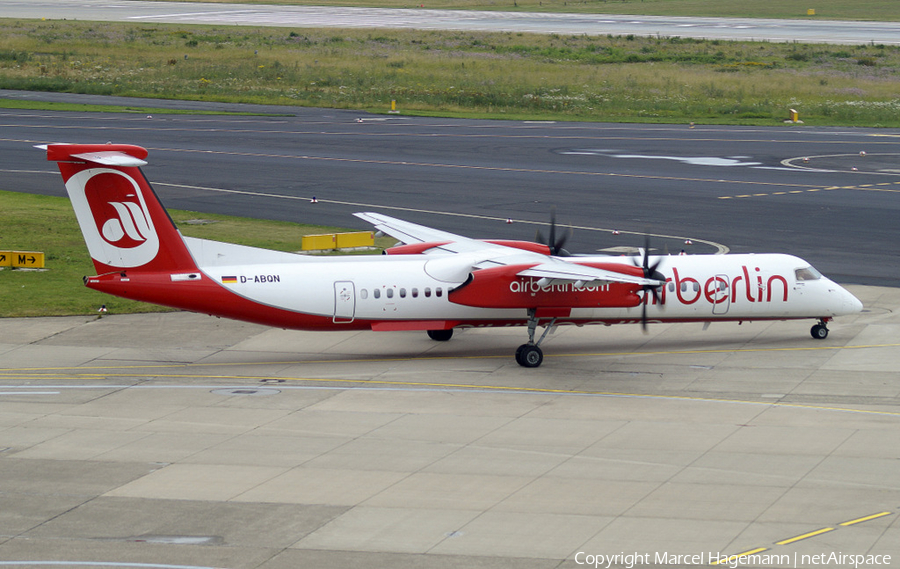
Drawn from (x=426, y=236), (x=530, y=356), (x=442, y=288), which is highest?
(x=426, y=236)

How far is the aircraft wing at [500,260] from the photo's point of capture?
2748cm

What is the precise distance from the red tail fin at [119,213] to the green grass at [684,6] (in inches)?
5677

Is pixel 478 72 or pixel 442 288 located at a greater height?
pixel 478 72

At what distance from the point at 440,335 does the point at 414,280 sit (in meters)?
3.53

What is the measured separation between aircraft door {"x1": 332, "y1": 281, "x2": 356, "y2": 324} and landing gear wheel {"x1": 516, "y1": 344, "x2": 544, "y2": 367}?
486cm

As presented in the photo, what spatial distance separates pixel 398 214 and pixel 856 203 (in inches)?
894

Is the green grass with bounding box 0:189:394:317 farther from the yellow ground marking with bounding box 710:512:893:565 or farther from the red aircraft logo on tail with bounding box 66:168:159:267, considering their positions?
the yellow ground marking with bounding box 710:512:893:565

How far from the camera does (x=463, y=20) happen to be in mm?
148500

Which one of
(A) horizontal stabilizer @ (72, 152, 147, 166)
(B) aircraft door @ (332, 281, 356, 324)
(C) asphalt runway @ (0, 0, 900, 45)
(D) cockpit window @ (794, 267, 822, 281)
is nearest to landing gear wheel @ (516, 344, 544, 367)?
(B) aircraft door @ (332, 281, 356, 324)

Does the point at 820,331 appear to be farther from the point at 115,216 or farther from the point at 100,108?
the point at 100,108

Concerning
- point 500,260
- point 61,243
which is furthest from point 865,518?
point 61,243

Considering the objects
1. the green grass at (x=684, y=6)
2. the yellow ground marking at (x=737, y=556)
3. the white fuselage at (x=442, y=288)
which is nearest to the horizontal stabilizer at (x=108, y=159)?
the white fuselage at (x=442, y=288)

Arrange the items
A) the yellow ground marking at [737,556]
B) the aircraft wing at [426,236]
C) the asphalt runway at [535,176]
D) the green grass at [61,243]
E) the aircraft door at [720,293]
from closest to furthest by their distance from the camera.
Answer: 1. the yellow ground marking at [737,556]
2. the aircraft door at [720,293]
3. the aircraft wing at [426,236]
4. the green grass at [61,243]
5. the asphalt runway at [535,176]

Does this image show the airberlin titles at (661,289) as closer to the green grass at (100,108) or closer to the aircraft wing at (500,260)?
the aircraft wing at (500,260)
